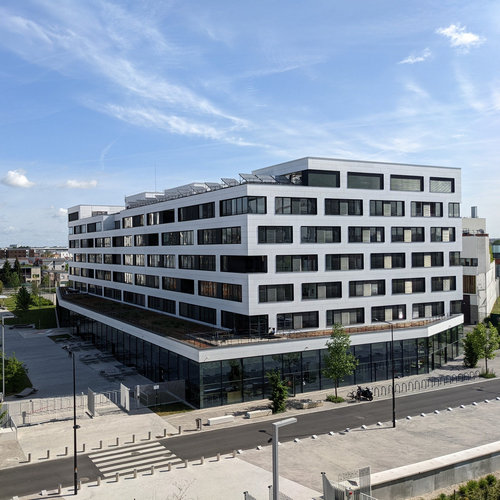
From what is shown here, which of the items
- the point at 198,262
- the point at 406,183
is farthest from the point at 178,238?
the point at 406,183

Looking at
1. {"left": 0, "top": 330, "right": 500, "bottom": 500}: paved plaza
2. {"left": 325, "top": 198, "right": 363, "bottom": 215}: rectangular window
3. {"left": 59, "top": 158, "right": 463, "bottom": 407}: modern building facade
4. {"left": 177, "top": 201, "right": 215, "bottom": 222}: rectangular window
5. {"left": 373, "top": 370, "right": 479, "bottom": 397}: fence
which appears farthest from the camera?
{"left": 177, "top": 201, "right": 215, "bottom": 222}: rectangular window

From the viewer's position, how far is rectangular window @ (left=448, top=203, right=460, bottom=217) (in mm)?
64812

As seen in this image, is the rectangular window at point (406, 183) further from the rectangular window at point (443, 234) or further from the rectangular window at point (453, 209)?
the rectangular window at point (443, 234)

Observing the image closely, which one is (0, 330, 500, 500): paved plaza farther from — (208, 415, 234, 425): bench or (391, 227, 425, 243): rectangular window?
(391, 227, 425, 243): rectangular window

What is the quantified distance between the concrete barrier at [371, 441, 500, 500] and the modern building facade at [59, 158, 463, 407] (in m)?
20.1

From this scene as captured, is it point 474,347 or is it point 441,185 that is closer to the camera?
point 474,347

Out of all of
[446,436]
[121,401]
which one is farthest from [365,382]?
[121,401]

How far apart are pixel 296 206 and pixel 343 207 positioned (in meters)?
6.06

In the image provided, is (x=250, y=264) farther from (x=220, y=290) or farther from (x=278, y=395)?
(x=278, y=395)

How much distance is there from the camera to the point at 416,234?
6216cm

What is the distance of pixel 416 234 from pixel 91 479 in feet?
149

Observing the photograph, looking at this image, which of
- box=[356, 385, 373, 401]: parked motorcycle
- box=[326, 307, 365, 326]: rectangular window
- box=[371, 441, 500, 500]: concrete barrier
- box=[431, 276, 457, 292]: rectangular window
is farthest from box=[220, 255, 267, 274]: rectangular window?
box=[371, 441, 500, 500]: concrete barrier

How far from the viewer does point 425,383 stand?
5425 centimetres

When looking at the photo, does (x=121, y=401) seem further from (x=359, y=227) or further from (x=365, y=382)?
(x=359, y=227)
